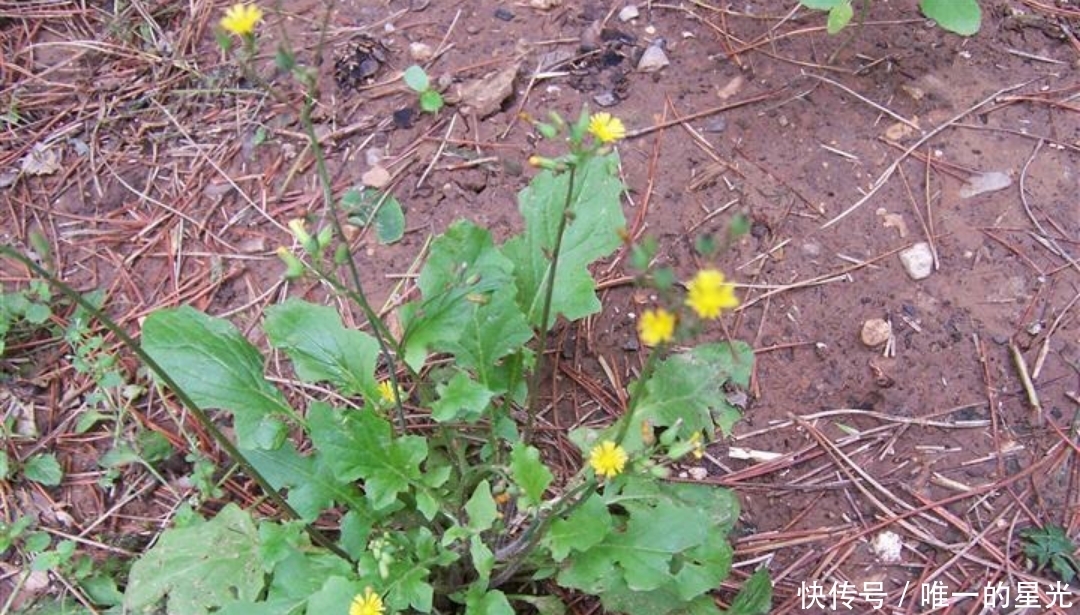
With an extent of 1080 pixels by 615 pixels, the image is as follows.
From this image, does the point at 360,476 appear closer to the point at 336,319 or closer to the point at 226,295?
the point at 336,319

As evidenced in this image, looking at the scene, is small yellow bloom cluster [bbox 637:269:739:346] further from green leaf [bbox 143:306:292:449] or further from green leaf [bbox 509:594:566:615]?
green leaf [bbox 143:306:292:449]

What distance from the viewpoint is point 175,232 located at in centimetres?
291

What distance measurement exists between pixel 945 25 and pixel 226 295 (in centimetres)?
220

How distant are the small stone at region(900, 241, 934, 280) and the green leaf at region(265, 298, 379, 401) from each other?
1.51 meters

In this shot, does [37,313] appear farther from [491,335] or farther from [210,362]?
[491,335]

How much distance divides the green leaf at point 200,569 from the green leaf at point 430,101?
1359 millimetres

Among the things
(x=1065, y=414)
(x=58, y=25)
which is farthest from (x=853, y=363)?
(x=58, y=25)

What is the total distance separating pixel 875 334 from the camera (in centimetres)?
262

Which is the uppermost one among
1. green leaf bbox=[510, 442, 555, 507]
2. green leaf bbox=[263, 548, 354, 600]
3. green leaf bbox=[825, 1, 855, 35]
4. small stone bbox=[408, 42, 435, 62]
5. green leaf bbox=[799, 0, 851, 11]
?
green leaf bbox=[799, 0, 851, 11]

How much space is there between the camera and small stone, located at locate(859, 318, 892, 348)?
2.61 metres

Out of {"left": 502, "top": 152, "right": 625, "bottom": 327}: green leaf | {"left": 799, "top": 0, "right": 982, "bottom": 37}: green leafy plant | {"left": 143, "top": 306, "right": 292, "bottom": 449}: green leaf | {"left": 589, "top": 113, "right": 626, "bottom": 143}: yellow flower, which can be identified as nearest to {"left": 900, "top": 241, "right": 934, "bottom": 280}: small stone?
{"left": 799, "top": 0, "right": 982, "bottom": 37}: green leafy plant

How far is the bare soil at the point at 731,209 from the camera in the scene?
2.47 meters

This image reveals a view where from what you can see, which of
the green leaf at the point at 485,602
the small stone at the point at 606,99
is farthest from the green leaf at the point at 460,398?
the small stone at the point at 606,99

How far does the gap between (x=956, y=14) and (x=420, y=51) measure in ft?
5.31
